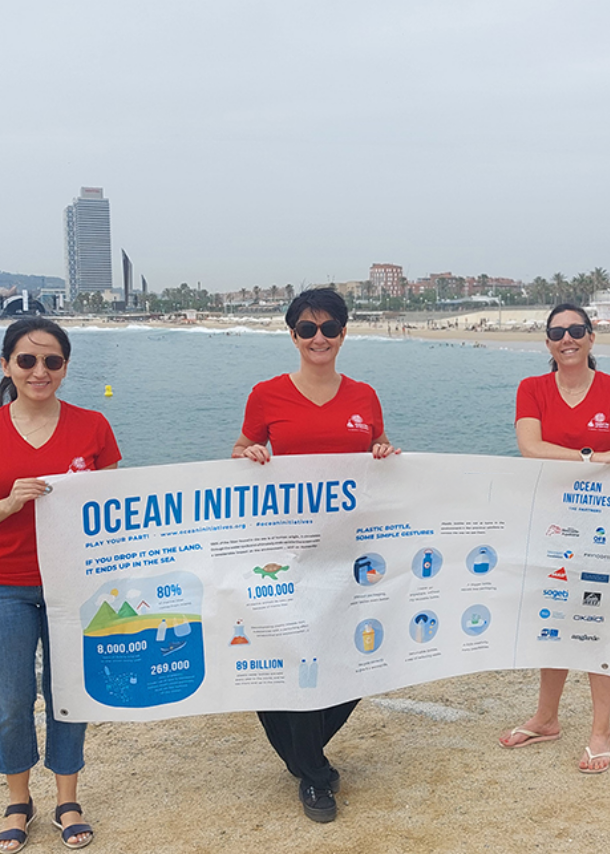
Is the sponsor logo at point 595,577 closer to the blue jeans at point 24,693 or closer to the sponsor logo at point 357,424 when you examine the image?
the sponsor logo at point 357,424

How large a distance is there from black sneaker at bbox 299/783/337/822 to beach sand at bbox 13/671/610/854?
0.05m

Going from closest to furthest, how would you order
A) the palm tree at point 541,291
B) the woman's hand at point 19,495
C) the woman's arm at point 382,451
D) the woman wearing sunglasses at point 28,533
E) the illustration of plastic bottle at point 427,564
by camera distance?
1. the woman's hand at point 19,495
2. the woman wearing sunglasses at point 28,533
3. the woman's arm at point 382,451
4. the illustration of plastic bottle at point 427,564
5. the palm tree at point 541,291

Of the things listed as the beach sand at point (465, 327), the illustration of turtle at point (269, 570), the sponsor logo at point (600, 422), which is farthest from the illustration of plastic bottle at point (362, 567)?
the beach sand at point (465, 327)

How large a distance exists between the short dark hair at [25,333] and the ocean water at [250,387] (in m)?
27.6

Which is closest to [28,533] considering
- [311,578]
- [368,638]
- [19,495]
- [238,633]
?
[19,495]

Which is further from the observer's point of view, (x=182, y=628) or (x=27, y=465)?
(x=182, y=628)

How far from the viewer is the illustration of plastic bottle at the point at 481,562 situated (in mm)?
4105

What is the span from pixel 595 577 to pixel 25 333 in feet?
9.69

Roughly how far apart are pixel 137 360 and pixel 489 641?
317 ft

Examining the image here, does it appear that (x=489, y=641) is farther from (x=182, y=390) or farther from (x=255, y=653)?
(x=182, y=390)

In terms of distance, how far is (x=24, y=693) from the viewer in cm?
350

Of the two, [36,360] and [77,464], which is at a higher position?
[36,360]

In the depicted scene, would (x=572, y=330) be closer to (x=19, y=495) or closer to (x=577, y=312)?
(x=577, y=312)

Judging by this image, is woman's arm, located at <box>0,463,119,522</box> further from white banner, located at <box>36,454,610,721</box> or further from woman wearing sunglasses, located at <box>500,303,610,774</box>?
woman wearing sunglasses, located at <box>500,303,610,774</box>
